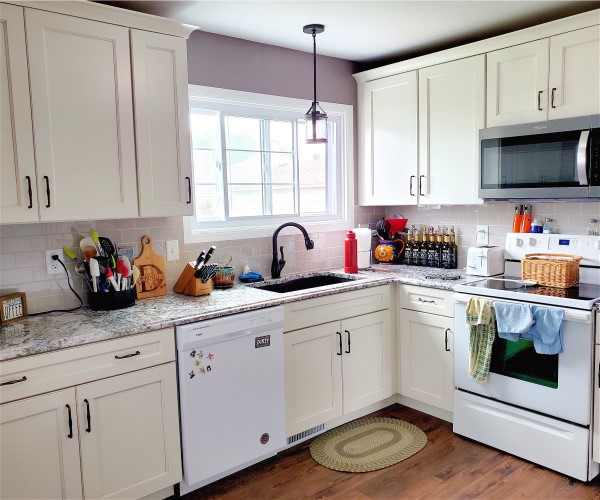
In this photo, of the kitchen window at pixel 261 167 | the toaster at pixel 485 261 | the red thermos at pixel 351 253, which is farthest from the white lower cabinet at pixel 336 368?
the kitchen window at pixel 261 167

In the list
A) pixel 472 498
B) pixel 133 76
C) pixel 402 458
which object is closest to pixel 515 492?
pixel 472 498

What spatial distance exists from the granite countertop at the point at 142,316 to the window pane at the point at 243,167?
0.71 meters

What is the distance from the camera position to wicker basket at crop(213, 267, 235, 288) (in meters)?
3.03

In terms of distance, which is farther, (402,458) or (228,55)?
(228,55)

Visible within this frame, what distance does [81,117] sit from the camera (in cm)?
233

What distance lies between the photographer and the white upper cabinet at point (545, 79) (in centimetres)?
267

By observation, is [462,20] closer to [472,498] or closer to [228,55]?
[228,55]

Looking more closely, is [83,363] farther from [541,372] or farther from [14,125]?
[541,372]

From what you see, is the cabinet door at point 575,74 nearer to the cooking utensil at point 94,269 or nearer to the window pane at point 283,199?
the window pane at point 283,199

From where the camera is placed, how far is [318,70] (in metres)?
3.64

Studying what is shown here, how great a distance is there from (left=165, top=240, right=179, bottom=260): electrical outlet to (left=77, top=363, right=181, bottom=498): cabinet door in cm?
82

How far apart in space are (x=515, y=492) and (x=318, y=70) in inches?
111

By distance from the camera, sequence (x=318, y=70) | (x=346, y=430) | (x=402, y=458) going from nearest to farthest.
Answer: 1. (x=402, y=458)
2. (x=346, y=430)
3. (x=318, y=70)

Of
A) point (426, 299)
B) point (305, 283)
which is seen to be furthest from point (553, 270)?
point (305, 283)
